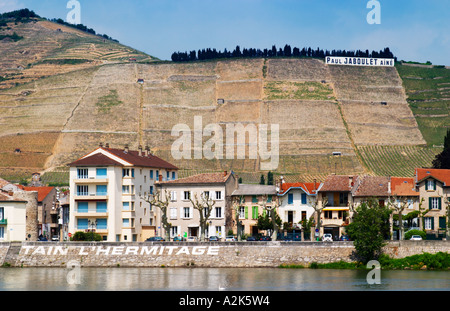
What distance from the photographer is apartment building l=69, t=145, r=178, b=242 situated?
283ft

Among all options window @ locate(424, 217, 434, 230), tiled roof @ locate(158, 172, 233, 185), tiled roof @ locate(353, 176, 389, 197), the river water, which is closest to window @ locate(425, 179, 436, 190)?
window @ locate(424, 217, 434, 230)

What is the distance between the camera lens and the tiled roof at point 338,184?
282ft

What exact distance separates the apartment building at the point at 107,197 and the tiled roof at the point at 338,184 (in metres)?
19.5

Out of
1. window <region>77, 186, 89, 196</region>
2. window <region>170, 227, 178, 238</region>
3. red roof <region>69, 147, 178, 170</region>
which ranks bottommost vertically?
window <region>170, 227, 178, 238</region>

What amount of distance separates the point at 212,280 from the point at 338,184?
31954mm

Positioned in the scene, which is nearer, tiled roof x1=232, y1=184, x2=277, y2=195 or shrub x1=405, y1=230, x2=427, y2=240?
shrub x1=405, y1=230, x2=427, y2=240

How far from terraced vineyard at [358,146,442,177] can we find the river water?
3574 inches

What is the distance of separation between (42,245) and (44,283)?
592 inches

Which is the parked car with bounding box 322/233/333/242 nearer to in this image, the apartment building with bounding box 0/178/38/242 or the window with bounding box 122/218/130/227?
the window with bounding box 122/218/130/227

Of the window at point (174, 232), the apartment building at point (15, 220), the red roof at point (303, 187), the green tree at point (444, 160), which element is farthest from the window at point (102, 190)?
the green tree at point (444, 160)

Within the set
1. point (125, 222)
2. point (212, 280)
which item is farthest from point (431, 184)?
point (125, 222)

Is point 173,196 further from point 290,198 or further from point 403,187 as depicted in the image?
point 403,187

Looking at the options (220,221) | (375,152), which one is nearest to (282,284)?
(220,221)

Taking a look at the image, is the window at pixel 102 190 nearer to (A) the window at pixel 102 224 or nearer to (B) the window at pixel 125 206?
(B) the window at pixel 125 206
